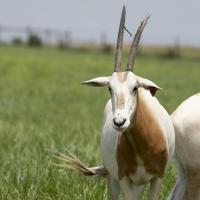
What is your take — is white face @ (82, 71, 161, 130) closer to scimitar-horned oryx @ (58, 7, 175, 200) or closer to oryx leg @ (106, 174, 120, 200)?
scimitar-horned oryx @ (58, 7, 175, 200)

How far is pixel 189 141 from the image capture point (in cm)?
520

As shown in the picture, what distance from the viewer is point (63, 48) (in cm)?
5403

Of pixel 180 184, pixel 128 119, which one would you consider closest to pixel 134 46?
pixel 128 119

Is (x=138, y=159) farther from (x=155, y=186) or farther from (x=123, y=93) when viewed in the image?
(x=123, y=93)

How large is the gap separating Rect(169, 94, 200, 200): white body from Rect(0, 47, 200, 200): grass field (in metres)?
0.91

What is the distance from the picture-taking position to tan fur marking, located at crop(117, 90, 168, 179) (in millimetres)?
4762

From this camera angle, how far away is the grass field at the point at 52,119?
631cm

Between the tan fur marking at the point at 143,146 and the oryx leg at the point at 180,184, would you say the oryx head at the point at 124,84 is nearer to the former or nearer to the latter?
the tan fur marking at the point at 143,146

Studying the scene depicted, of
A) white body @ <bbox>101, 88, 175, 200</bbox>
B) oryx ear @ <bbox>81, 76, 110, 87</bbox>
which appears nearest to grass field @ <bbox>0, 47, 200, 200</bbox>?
white body @ <bbox>101, 88, 175, 200</bbox>

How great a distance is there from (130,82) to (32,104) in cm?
1286

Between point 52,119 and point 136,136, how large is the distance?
29.4 feet

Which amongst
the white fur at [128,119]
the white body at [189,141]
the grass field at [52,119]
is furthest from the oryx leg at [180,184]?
the grass field at [52,119]

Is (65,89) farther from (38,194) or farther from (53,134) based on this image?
(38,194)

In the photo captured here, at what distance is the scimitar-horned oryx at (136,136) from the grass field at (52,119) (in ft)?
3.70
